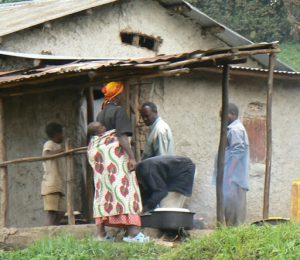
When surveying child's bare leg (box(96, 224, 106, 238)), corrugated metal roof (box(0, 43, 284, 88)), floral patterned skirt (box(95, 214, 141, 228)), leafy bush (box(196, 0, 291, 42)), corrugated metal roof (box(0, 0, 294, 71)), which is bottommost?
child's bare leg (box(96, 224, 106, 238))

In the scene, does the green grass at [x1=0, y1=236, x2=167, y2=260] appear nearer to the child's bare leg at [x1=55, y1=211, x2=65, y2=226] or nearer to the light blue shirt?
the light blue shirt

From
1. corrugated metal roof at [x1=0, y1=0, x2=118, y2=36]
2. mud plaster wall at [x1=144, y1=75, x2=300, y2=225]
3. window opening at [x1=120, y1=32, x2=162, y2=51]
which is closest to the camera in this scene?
corrugated metal roof at [x1=0, y1=0, x2=118, y2=36]

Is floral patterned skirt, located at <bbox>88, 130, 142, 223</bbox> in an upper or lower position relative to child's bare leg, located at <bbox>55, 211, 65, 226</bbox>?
upper

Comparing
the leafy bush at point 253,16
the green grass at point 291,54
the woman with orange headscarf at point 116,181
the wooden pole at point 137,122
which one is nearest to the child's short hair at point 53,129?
the wooden pole at point 137,122

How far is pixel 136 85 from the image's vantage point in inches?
460

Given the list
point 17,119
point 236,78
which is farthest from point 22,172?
point 236,78

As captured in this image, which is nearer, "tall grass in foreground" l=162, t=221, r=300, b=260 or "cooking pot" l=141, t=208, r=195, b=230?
"tall grass in foreground" l=162, t=221, r=300, b=260

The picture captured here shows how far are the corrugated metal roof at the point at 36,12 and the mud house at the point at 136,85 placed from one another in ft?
0.12

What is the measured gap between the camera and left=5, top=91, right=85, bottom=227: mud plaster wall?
446 inches

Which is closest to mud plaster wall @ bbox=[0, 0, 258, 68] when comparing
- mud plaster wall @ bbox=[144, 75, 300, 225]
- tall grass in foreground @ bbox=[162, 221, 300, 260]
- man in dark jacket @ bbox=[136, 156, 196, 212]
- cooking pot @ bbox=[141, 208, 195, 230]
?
mud plaster wall @ bbox=[144, 75, 300, 225]

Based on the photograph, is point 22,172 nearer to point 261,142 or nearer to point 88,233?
point 88,233

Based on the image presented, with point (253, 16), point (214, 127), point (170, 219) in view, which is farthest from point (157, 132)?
point (253, 16)

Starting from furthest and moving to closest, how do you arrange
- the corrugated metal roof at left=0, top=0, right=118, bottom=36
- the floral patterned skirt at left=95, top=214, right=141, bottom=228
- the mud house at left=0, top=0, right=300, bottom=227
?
the corrugated metal roof at left=0, top=0, right=118, bottom=36 → the mud house at left=0, top=0, right=300, bottom=227 → the floral patterned skirt at left=95, top=214, right=141, bottom=228

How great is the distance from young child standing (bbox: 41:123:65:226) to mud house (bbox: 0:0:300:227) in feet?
1.79
